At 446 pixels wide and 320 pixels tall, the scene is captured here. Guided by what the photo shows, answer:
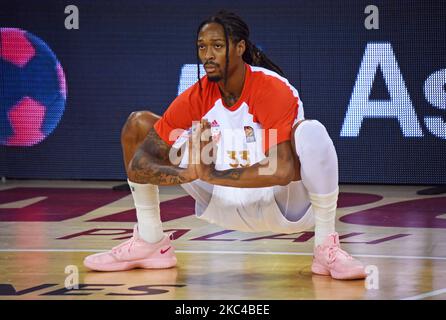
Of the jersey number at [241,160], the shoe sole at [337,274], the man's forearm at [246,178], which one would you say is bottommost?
the shoe sole at [337,274]

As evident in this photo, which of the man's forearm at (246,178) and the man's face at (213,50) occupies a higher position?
the man's face at (213,50)

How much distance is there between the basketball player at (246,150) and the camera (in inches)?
198

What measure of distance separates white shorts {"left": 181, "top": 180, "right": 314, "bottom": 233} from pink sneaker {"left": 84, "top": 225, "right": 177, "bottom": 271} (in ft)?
1.41

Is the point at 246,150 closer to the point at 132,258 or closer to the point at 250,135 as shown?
the point at 250,135

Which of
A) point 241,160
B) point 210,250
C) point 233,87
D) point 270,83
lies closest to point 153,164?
point 241,160

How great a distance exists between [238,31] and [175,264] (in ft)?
4.48

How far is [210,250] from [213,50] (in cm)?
154

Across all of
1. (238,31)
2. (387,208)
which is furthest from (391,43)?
(238,31)

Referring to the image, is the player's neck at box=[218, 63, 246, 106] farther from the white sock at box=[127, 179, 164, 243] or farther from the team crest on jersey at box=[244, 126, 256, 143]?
the white sock at box=[127, 179, 164, 243]

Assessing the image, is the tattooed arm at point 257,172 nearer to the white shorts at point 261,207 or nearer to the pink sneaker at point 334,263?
the white shorts at point 261,207

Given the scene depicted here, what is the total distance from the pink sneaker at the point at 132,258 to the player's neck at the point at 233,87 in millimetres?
910

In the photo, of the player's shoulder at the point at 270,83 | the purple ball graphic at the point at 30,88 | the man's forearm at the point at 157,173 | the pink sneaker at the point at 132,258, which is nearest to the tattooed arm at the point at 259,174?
the man's forearm at the point at 157,173

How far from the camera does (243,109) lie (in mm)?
5246
